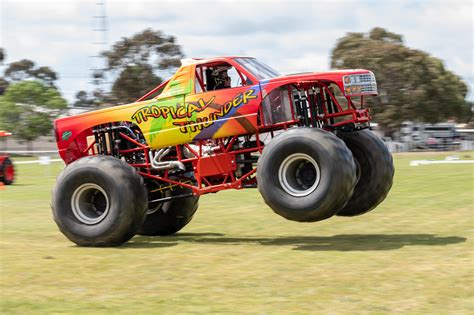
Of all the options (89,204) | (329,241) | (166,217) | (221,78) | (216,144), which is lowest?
(329,241)

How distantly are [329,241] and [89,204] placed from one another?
3348mm

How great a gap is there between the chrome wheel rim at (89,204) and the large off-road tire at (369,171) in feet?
11.2

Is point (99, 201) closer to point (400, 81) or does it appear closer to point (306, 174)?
point (306, 174)

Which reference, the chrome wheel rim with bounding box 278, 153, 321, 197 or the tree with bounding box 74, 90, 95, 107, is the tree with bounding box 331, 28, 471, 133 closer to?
the tree with bounding box 74, 90, 95, 107

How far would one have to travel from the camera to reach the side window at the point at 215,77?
39.3 feet

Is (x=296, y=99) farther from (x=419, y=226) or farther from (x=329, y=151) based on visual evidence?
(x=419, y=226)

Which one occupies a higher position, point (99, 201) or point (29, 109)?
point (29, 109)

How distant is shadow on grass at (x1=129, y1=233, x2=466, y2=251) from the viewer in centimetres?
1102

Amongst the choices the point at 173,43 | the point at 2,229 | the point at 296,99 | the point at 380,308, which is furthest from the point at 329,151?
the point at 173,43

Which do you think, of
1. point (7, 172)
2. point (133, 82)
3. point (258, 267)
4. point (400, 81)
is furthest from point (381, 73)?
point (258, 267)

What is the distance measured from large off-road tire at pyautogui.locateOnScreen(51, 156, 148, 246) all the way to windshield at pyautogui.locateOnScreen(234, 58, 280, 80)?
2.08 meters

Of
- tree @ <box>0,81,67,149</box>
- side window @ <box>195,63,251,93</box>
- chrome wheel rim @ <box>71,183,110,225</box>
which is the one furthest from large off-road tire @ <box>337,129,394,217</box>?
tree @ <box>0,81,67,149</box>

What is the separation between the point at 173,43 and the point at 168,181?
5342 centimetres

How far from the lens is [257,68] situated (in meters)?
11.9
